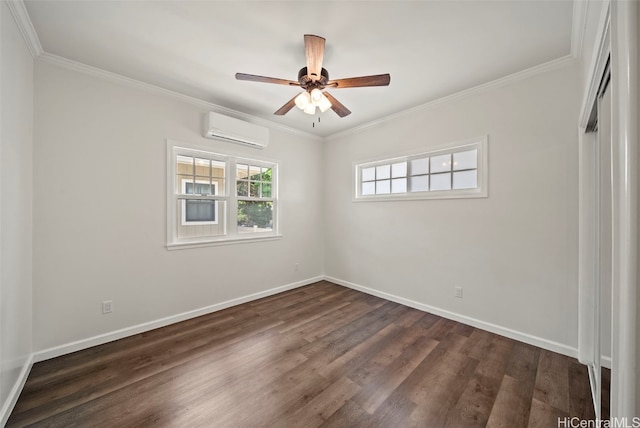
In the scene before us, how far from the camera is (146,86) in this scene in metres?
2.64

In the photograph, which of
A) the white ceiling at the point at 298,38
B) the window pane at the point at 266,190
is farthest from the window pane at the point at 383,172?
the window pane at the point at 266,190

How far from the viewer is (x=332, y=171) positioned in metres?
4.36

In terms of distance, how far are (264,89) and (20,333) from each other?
2.92 meters

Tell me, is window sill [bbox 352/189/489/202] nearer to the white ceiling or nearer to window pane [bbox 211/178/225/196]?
the white ceiling

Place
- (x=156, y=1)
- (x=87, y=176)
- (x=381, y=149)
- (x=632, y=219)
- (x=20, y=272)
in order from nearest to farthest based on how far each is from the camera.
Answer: (x=632, y=219), (x=156, y=1), (x=20, y=272), (x=87, y=176), (x=381, y=149)

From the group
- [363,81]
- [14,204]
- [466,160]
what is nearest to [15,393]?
[14,204]

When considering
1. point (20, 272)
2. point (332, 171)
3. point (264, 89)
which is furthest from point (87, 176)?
point (332, 171)

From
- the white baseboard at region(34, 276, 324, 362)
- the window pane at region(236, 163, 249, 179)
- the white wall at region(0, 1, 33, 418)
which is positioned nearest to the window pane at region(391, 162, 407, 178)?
the window pane at region(236, 163, 249, 179)

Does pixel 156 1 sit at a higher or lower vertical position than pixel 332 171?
higher

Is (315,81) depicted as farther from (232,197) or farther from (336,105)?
(232,197)

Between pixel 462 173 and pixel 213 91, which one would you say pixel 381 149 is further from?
pixel 213 91

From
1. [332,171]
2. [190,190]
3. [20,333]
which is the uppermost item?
[332,171]

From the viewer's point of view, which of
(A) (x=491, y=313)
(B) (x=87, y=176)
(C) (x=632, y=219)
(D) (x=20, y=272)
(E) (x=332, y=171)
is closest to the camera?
(C) (x=632, y=219)

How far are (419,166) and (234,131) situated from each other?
8.06 ft
